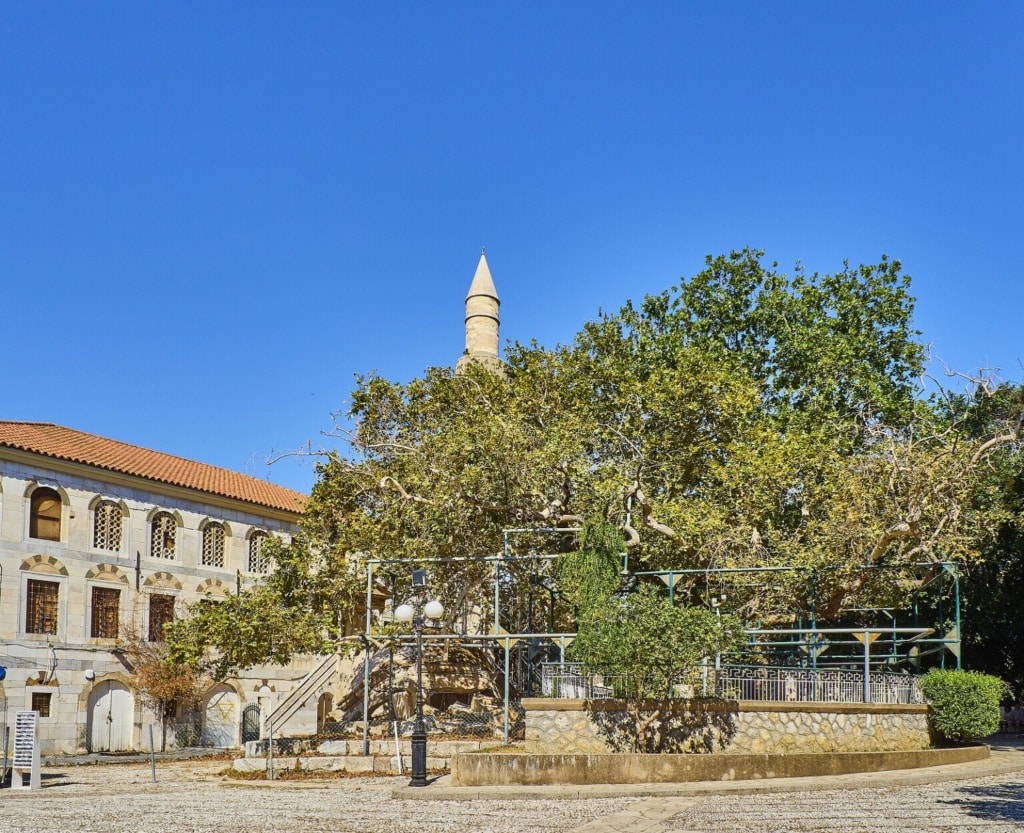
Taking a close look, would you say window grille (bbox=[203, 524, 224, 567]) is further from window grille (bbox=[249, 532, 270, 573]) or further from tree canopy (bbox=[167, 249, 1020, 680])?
tree canopy (bbox=[167, 249, 1020, 680])

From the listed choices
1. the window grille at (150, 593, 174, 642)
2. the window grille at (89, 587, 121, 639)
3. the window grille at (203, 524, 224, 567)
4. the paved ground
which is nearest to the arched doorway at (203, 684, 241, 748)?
the window grille at (150, 593, 174, 642)

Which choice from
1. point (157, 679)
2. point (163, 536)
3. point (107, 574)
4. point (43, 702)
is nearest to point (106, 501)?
point (107, 574)

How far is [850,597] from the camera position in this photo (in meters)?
22.3

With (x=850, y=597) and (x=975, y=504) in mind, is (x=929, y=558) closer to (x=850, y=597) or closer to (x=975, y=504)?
(x=850, y=597)

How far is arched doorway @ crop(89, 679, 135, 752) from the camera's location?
98.0ft

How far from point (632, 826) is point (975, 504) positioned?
20.5 metres

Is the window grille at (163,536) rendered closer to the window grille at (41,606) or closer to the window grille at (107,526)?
the window grille at (107,526)

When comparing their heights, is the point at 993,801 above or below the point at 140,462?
below

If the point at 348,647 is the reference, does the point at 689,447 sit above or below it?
above

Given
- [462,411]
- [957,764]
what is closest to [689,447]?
[462,411]

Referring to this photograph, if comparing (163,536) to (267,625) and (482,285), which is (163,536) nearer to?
(267,625)

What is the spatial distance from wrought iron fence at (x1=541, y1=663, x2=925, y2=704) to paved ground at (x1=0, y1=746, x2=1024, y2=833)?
1.78m

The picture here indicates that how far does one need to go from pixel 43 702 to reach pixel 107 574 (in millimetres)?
3804

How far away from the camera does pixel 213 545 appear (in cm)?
3416
